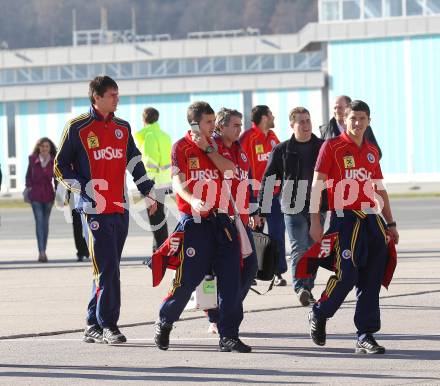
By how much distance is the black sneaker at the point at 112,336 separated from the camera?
10.3 meters

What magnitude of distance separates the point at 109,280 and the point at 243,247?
107 cm

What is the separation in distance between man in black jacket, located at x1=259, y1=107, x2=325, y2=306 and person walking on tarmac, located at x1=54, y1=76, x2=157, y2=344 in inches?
112

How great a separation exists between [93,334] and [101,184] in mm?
1130

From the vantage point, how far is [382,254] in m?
9.70

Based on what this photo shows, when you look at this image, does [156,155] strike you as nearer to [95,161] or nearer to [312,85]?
[95,161]

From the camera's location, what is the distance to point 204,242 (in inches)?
389

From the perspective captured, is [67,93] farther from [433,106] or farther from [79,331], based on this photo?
[79,331]

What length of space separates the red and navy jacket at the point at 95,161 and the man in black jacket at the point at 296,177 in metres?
2.82

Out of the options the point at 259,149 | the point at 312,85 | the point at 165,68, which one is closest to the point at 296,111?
the point at 259,149

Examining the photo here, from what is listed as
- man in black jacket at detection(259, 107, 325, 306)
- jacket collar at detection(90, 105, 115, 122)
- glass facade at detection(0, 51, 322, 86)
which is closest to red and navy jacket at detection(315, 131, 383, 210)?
jacket collar at detection(90, 105, 115, 122)

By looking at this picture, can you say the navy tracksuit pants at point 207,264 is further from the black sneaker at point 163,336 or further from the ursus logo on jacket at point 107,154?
the ursus logo on jacket at point 107,154

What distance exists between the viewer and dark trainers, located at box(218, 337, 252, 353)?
9.73 m

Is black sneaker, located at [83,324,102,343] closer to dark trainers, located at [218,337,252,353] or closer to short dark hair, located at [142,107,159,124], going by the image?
dark trainers, located at [218,337,252,353]

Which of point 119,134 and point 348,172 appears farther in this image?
point 119,134
